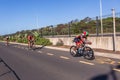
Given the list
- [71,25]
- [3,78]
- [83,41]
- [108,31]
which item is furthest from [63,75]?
[71,25]

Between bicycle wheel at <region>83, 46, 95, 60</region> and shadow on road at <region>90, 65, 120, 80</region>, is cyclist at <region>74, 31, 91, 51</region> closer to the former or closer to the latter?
bicycle wheel at <region>83, 46, 95, 60</region>

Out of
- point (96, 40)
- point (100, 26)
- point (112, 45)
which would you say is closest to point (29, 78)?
point (112, 45)

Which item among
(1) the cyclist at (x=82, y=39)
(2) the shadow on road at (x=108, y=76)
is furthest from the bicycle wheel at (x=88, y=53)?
(2) the shadow on road at (x=108, y=76)

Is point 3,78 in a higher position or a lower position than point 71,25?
lower

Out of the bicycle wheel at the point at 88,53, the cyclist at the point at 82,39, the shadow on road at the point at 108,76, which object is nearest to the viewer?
the shadow on road at the point at 108,76

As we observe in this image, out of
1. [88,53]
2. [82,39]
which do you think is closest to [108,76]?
[88,53]

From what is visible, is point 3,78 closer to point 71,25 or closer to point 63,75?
point 63,75

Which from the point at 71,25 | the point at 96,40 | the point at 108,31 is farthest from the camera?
the point at 71,25

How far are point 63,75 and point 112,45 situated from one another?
896cm

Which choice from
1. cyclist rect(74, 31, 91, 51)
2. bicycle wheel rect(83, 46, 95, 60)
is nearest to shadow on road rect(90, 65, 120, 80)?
bicycle wheel rect(83, 46, 95, 60)

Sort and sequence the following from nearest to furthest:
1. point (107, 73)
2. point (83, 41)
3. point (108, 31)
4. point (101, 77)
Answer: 1. point (101, 77)
2. point (107, 73)
3. point (83, 41)
4. point (108, 31)

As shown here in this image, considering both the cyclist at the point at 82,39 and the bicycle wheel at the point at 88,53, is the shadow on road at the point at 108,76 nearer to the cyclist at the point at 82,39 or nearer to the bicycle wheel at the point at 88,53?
the bicycle wheel at the point at 88,53

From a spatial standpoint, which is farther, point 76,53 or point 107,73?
point 76,53

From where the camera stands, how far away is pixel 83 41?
16.3 metres
